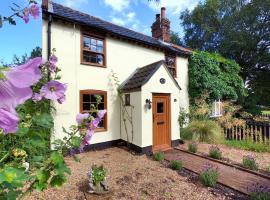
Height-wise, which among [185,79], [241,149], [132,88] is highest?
[185,79]

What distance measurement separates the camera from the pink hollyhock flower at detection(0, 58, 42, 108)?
0.34 metres

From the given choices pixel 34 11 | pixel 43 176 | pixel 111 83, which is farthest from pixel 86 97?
pixel 43 176

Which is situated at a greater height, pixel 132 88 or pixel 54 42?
pixel 54 42

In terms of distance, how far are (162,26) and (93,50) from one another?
7187mm

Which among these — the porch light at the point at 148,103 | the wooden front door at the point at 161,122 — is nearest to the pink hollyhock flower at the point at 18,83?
the porch light at the point at 148,103

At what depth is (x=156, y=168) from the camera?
22.7 feet

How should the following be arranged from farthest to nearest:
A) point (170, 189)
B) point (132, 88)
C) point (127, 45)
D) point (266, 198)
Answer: point (127, 45) < point (132, 88) < point (170, 189) < point (266, 198)

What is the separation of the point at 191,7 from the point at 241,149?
1028 inches

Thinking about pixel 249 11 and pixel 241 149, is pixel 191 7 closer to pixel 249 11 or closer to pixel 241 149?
pixel 249 11

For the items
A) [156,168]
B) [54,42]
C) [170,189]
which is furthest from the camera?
[54,42]

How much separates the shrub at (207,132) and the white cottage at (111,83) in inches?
61.4

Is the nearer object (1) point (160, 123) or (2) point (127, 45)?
(1) point (160, 123)

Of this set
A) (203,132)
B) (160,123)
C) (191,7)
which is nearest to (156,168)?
(160,123)

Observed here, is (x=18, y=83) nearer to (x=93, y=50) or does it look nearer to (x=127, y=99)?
(x=127, y=99)
